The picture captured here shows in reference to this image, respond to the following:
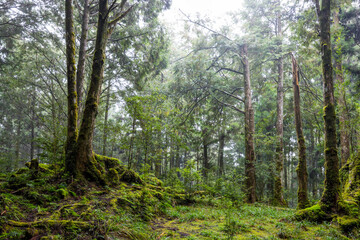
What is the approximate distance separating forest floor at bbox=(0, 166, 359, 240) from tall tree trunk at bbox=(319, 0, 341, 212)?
2.25 feet

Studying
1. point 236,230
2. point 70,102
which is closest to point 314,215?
point 236,230

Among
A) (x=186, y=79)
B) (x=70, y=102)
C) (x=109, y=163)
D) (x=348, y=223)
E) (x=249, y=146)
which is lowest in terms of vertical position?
(x=348, y=223)

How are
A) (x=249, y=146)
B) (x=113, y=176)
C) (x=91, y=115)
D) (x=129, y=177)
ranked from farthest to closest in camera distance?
1. (x=249, y=146)
2. (x=129, y=177)
3. (x=113, y=176)
4. (x=91, y=115)

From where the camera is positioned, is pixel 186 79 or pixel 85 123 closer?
pixel 85 123

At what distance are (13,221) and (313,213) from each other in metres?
6.71

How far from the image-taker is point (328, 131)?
560 cm

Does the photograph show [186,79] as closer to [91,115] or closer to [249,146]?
[249,146]

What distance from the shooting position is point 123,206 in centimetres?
509

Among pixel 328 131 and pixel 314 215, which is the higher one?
pixel 328 131

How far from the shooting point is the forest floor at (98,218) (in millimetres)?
2957

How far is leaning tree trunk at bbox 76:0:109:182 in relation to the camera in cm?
588

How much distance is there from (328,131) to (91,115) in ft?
22.9

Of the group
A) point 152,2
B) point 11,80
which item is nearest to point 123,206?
point 152,2

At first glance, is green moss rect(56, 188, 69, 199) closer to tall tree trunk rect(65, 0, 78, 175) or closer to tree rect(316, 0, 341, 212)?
tall tree trunk rect(65, 0, 78, 175)
